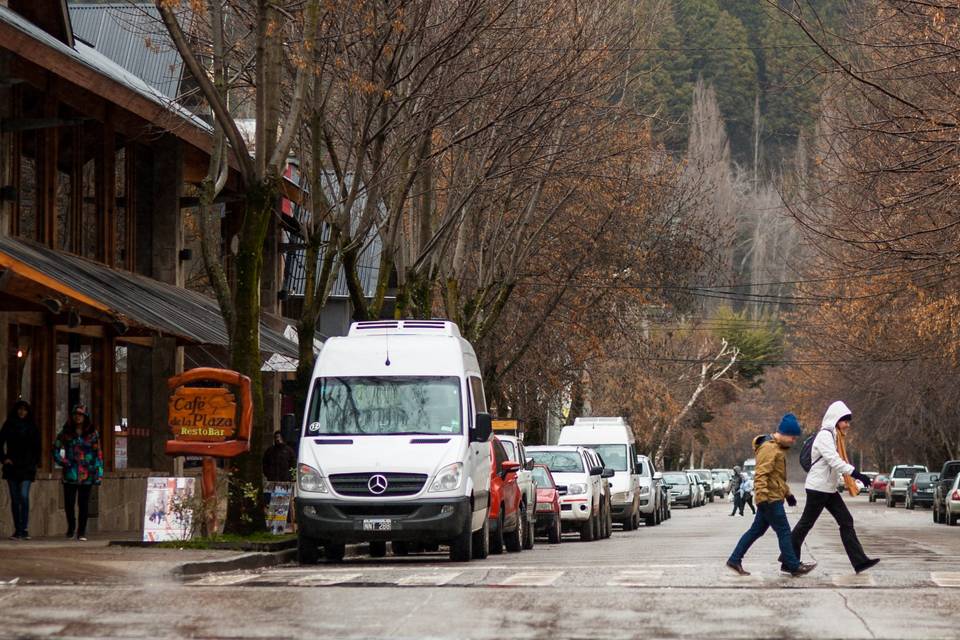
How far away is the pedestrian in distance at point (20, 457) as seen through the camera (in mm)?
19953

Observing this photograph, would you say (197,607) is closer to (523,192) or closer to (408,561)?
(408,561)

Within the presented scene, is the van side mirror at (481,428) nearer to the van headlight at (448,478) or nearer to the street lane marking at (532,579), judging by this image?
the van headlight at (448,478)

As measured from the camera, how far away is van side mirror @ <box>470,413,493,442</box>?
1878 centimetres

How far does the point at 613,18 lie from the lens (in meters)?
31.2

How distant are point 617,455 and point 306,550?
20655 millimetres

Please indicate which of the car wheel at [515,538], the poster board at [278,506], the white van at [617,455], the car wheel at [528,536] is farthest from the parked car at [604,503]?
the poster board at [278,506]

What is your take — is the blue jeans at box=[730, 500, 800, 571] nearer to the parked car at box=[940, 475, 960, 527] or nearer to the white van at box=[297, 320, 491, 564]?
the white van at box=[297, 320, 491, 564]

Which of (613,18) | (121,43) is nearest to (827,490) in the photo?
(613,18)

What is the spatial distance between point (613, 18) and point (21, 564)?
19.1 meters

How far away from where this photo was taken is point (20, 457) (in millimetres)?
19984

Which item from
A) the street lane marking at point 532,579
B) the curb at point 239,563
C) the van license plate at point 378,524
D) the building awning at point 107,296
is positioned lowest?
the street lane marking at point 532,579

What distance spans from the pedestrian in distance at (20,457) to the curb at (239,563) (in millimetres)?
3530

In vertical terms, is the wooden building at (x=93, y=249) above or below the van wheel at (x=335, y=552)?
above

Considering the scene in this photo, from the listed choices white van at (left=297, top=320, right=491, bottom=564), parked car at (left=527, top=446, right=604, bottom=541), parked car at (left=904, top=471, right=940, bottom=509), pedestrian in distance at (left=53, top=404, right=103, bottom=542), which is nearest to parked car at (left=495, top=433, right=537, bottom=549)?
parked car at (left=527, top=446, right=604, bottom=541)
